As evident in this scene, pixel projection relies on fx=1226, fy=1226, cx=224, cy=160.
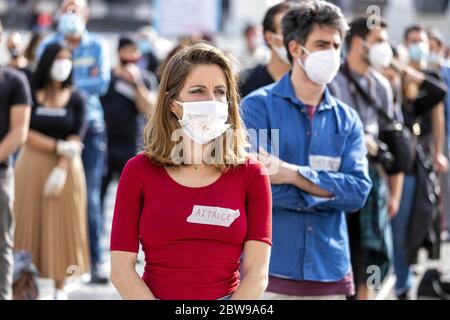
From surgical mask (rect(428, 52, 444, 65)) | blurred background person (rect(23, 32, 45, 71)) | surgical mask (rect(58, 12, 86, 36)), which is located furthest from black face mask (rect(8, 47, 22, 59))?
surgical mask (rect(428, 52, 444, 65))

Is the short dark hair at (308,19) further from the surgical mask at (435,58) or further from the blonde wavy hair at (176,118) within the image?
the surgical mask at (435,58)

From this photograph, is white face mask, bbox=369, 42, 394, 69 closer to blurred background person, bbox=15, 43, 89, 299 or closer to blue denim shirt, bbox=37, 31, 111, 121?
blurred background person, bbox=15, 43, 89, 299

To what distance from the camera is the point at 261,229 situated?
3865 millimetres

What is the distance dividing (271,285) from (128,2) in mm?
29968

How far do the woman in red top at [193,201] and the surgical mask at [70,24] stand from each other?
5456 millimetres

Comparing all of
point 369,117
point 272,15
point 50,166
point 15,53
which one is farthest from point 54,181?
point 15,53

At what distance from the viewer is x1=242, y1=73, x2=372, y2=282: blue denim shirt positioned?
494 centimetres

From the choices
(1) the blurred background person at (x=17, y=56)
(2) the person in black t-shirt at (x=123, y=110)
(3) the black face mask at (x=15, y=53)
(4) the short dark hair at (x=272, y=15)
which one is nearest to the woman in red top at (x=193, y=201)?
(4) the short dark hair at (x=272, y=15)

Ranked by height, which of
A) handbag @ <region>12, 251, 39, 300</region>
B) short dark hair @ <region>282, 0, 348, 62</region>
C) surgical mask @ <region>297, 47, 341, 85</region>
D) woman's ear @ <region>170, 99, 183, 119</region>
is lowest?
handbag @ <region>12, 251, 39, 300</region>

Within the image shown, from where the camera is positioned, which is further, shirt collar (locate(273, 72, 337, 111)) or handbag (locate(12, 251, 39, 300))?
handbag (locate(12, 251, 39, 300))

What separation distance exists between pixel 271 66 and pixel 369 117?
1.91 ft

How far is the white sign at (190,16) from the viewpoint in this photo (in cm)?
1327
